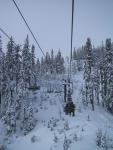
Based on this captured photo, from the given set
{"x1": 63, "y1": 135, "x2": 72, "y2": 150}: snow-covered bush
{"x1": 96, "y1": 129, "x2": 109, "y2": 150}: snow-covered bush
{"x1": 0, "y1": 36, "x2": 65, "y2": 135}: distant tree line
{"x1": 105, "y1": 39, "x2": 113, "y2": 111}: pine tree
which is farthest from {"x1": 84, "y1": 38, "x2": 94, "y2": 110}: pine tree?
{"x1": 96, "y1": 129, "x2": 109, "y2": 150}: snow-covered bush

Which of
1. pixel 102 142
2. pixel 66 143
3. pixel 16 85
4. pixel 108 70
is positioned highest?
A: pixel 108 70

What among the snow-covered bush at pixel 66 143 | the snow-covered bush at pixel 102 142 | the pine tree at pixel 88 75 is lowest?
the snow-covered bush at pixel 66 143

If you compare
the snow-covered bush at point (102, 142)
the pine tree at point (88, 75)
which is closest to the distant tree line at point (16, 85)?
the pine tree at point (88, 75)

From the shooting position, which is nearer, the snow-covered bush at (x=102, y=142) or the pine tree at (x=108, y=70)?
the snow-covered bush at (x=102, y=142)

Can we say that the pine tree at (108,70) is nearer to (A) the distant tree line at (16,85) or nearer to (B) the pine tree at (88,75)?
(B) the pine tree at (88,75)

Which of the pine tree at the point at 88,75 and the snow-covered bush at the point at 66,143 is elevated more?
the pine tree at the point at 88,75

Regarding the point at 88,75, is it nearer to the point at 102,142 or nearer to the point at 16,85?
the point at 16,85

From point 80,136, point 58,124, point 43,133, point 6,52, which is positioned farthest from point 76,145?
point 6,52

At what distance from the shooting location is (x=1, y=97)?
1719 inches

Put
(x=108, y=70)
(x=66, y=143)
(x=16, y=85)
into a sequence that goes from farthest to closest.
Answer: (x=16, y=85), (x=108, y=70), (x=66, y=143)

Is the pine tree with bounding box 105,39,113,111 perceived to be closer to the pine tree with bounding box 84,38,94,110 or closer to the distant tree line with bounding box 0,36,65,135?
the pine tree with bounding box 84,38,94,110

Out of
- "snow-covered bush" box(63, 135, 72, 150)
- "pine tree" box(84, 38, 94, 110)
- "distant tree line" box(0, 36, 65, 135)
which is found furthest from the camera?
"pine tree" box(84, 38, 94, 110)

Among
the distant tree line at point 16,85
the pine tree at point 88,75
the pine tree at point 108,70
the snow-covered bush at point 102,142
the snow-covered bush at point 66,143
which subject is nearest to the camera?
Result: the snow-covered bush at point 102,142

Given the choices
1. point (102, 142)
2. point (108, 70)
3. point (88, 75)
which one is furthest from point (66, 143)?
point (108, 70)
